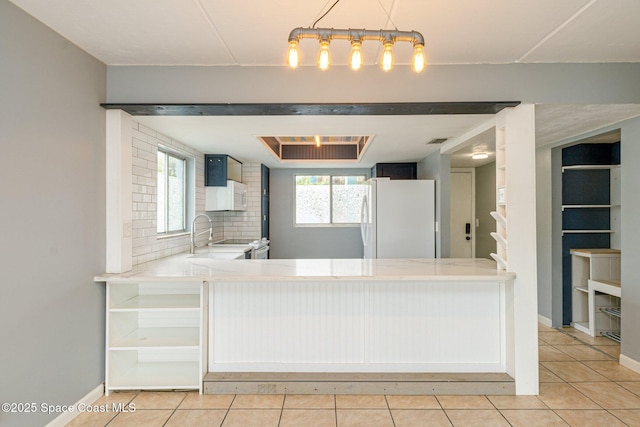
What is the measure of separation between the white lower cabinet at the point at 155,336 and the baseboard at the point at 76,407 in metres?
0.05

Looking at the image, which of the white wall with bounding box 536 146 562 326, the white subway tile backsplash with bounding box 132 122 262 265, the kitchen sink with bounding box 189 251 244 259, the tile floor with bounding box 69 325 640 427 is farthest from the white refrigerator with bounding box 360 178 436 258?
the white subway tile backsplash with bounding box 132 122 262 265

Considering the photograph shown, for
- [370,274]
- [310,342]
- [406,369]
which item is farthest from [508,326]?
[310,342]

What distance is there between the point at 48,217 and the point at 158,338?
1.17m

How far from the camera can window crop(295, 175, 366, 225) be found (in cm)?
606

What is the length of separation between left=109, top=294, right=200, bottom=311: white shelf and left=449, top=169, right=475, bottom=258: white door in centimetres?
424

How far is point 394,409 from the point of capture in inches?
87.7

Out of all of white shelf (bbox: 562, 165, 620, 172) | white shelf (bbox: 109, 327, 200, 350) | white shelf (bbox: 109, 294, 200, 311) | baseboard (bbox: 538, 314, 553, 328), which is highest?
white shelf (bbox: 562, 165, 620, 172)

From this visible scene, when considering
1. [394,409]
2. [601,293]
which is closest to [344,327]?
[394,409]

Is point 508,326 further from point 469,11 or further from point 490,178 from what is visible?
point 490,178

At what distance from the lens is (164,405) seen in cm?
228

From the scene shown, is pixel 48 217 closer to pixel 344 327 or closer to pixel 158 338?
pixel 158 338

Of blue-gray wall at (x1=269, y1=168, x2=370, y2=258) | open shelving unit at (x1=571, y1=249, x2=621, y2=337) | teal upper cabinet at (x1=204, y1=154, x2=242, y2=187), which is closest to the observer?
open shelving unit at (x1=571, y1=249, x2=621, y2=337)

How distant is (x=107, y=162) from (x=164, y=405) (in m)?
1.70

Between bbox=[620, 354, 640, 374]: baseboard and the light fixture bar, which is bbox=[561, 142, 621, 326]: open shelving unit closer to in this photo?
bbox=[620, 354, 640, 374]: baseboard
